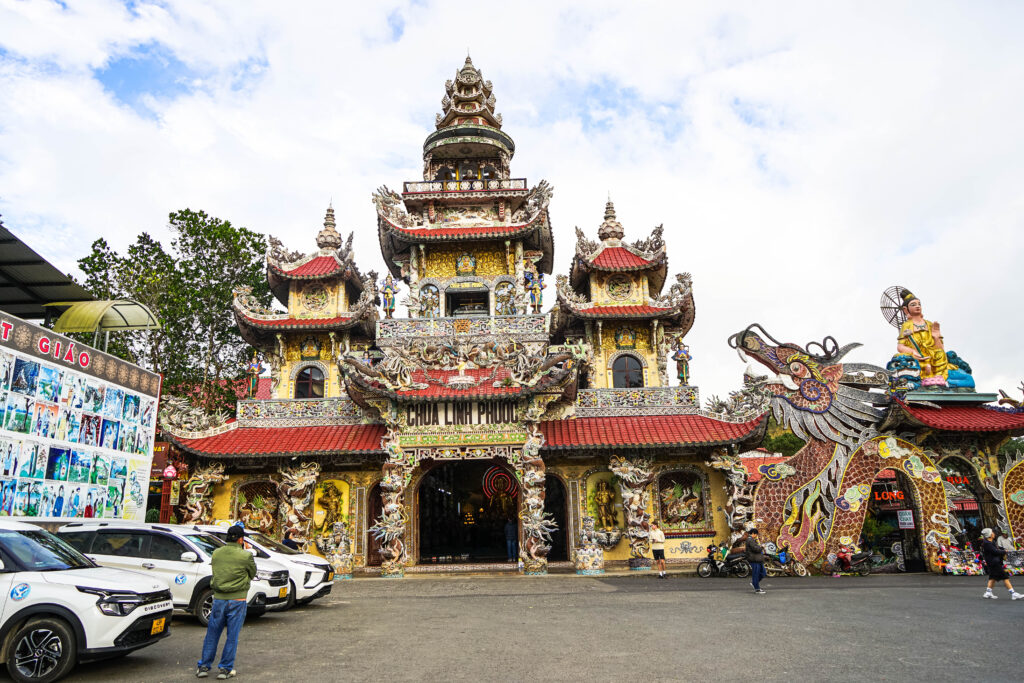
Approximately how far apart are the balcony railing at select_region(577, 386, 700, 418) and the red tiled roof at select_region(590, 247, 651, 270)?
501 centimetres

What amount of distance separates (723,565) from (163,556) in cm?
1354

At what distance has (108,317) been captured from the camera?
52.9ft

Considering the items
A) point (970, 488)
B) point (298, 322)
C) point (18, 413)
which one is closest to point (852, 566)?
point (970, 488)

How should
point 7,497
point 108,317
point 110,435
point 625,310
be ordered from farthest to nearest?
point 625,310 < point 108,317 < point 110,435 < point 7,497

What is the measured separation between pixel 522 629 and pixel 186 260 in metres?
20.9

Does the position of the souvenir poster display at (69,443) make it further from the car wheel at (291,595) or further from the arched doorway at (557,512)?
the arched doorway at (557,512)

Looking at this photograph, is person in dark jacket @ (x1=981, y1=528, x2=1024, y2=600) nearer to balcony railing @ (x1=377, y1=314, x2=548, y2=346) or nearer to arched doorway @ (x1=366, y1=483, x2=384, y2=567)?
balcony railing @ (x1=377, y1=314, x2=548, y2=346)

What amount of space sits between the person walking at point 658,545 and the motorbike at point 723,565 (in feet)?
3.46

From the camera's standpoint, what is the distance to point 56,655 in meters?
6.26

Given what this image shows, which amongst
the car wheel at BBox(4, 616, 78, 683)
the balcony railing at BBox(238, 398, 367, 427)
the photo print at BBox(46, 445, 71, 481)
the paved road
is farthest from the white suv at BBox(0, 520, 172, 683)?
the balcony railing at BBox(238, 398, 367, 427)

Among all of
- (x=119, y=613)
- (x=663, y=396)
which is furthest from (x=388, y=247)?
(x=119, y=613)

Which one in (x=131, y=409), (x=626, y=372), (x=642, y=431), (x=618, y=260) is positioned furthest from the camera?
(x=618, y=260)

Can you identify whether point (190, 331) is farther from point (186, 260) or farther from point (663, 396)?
point (663, 396)

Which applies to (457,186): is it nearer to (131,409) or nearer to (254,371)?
(254,371)
